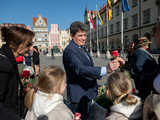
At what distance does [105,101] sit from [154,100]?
1700 millimetres

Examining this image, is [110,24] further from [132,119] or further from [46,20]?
[46,20]

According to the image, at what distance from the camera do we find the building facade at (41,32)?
69250 millimetres

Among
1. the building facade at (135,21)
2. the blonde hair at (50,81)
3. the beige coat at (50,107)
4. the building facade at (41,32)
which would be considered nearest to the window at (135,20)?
the building facade at (135,21)

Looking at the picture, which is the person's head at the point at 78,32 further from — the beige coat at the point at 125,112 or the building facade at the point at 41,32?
the building facade at the point at 41,32

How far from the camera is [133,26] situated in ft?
83.9

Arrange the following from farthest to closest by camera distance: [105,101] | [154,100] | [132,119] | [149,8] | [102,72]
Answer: [149,8], [105,101], [102,72], [132,119], [154,100]

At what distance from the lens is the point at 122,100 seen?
153 centimetres

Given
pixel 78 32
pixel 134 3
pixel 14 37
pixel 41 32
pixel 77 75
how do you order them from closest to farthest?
pixel 14 37 < pixel 77 75 < pixel 78 32 < pixel 134 3 < pixel 41 32

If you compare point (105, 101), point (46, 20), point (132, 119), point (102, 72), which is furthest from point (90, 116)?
point (46, 20)

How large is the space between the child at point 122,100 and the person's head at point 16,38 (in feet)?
3.67

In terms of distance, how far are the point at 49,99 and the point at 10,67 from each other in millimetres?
578

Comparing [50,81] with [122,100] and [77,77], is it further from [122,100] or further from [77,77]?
[122,100]

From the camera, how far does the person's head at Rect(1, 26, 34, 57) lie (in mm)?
1405

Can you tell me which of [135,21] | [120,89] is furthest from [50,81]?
[135,21]
